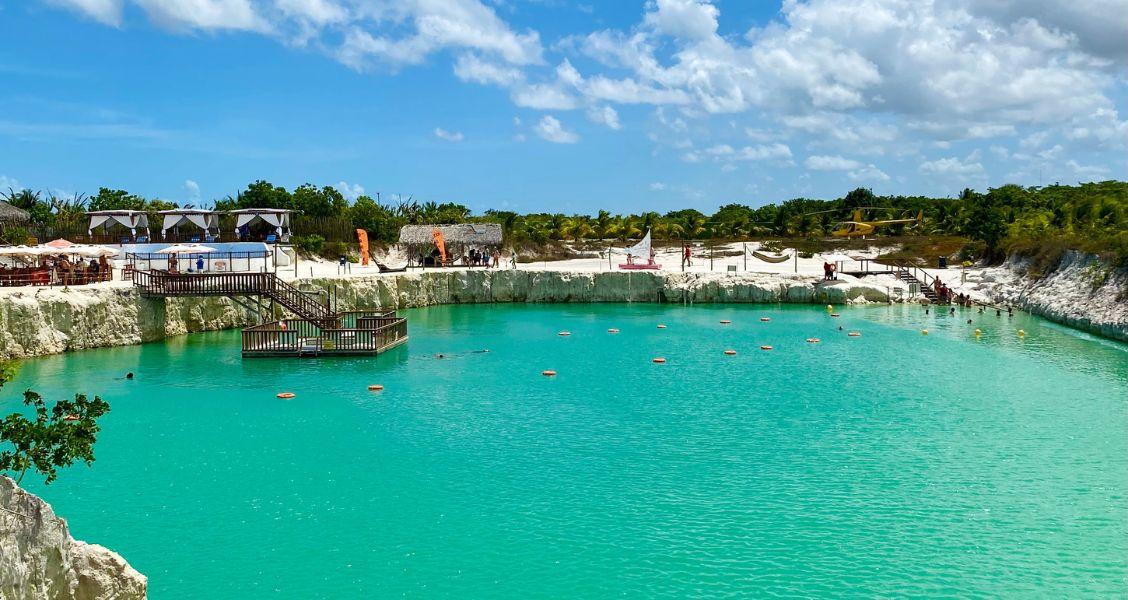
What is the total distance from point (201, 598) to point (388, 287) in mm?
42163

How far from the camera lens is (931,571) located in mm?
15031

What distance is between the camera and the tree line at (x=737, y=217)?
202 ft

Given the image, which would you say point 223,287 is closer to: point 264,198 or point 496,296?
point 496,296

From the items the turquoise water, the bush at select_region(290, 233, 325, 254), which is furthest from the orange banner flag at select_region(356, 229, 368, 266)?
the turquoise water

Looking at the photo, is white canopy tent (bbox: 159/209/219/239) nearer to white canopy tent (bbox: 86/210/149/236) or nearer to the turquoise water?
white canopy tent (bbox: 86/210/149/236)

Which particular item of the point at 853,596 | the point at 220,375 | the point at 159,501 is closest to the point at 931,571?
the point at 853,596

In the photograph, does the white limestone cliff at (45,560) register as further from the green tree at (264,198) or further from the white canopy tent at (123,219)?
the green tree at (264,198)

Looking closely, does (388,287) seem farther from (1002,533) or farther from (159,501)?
(1002,533)

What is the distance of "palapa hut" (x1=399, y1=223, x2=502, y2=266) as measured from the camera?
68.6 meters

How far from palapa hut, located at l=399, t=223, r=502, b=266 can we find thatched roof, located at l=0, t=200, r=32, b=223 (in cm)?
2906

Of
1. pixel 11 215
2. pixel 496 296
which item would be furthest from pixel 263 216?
pixel 11 215

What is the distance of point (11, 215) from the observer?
2489 inches

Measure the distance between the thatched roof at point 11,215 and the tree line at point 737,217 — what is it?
1.08m

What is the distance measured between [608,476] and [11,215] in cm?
6223
